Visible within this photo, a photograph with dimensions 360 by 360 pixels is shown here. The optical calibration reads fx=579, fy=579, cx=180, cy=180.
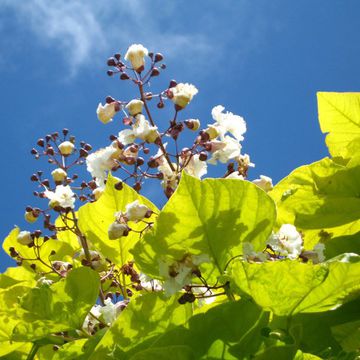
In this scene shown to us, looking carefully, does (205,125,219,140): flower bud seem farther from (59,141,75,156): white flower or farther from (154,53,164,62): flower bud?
(59,141,75,156): white flower

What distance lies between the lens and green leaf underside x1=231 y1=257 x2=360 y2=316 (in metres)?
0.95

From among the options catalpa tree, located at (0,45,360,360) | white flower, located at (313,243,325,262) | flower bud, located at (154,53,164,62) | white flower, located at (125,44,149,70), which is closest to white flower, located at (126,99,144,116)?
catalpa tree, located at (0,45,360,360)

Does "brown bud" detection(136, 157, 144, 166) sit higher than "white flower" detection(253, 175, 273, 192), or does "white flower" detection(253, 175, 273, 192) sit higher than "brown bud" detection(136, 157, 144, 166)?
"brown bud" detection(136, 157, 144, 166)

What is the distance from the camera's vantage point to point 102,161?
5.16 feet

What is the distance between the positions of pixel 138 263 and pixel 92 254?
1.81 feet

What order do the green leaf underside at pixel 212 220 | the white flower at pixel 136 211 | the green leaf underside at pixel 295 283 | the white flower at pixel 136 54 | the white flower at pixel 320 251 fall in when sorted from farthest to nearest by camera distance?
the white flower at pixel 136 54 < the white flower at pixel 136 211 < the white flower at pixel 320 251 < the green leaf underside at pixel 212 220 < the green leaf underside at pixel 295 283

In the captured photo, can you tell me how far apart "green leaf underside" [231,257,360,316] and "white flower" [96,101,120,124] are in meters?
0.83

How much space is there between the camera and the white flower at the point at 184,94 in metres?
1.61

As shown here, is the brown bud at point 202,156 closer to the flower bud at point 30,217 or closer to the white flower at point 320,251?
the white flower at point 320,251

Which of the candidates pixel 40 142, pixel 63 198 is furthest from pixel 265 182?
pixel 40 142

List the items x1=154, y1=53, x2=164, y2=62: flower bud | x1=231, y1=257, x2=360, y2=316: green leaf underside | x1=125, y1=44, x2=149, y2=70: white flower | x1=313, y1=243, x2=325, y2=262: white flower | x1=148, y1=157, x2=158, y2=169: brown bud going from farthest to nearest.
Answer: x1=154, y1=53, x2=164, y2=62: flower bud → x1=125, y1=44, x2=149, y2=70: white flower → x1=148, y1=157, x2=158, y2=169: brown bud → x1=313, y1=243, x2=325, y2=262: white flower → x1=231, y1=257, x2=360, y2=316: green leaf underside

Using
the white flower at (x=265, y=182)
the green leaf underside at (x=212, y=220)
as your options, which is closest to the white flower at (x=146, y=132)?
the white flower at (x=265, y=182)

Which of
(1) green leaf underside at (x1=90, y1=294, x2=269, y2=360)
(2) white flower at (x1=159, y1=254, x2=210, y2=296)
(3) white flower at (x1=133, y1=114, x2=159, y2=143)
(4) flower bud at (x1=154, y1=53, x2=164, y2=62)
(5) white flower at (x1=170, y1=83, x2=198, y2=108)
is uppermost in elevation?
(4) flower bud at (x1=154, y1=53, x2=164, y2=62)

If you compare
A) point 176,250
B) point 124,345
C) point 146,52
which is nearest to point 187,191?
point 176,250
